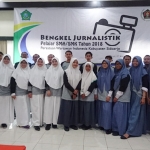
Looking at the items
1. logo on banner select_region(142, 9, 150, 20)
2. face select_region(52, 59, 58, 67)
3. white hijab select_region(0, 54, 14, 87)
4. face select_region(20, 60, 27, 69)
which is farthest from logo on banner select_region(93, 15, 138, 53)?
white hijab select_region(0, 54, 14, 87)

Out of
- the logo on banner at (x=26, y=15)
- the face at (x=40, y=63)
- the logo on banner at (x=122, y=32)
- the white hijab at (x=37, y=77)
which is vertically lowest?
the white hijab at (x=37, y=77)

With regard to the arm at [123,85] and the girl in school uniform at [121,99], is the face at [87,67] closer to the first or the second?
the girl in school uniform at [121,99]

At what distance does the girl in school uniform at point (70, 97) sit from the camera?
329 cm

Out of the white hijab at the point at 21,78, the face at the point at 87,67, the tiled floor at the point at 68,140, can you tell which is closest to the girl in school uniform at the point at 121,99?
the tiled floor at the point at 68,140

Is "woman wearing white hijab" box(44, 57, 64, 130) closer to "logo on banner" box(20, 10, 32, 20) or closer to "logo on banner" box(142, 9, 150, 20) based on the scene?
"logo on banner" box(20, 10, 32, 20)

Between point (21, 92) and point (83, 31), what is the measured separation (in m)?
2.17

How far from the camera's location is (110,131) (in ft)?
10.6

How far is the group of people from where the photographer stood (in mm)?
3096

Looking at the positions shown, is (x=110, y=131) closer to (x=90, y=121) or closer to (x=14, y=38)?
(x=90, y=121)

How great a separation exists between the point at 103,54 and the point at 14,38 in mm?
2337

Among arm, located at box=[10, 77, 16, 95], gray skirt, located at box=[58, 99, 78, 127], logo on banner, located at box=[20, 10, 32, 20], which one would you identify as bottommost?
gray skirt, located at box=[58, 99, 78, 127]

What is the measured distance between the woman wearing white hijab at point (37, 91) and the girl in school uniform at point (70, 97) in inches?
16.7

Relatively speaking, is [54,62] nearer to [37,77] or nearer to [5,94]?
[37,77]

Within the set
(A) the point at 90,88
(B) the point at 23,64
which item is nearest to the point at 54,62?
(B) the point at 23,64
